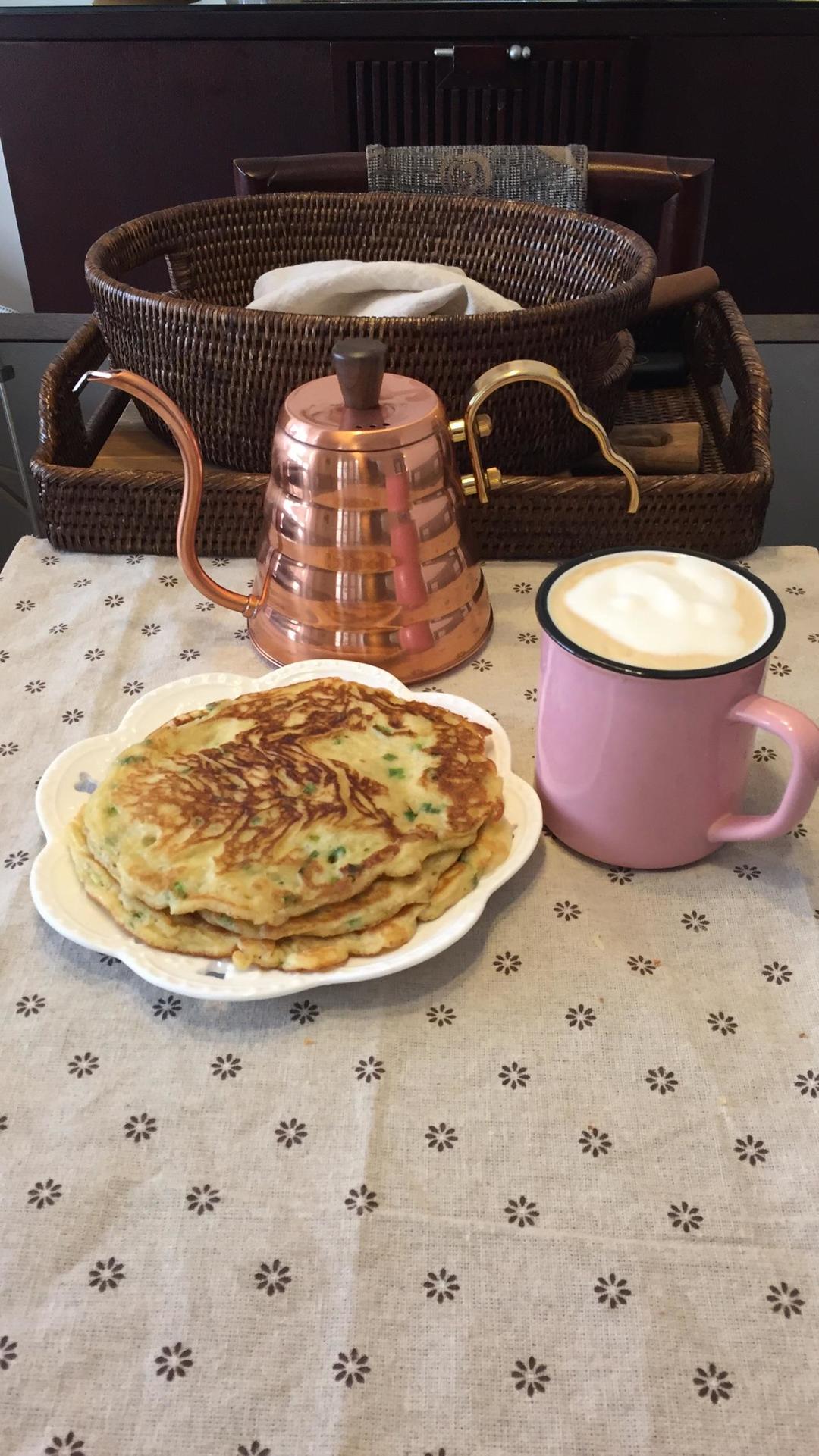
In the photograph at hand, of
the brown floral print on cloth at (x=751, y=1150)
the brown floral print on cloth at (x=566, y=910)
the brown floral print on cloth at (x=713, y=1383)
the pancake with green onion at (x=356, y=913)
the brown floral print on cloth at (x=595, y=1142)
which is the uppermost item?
the pancake with green onion at (x=356, y=913)

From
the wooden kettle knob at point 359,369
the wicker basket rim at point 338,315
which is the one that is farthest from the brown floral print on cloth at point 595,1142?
the wicker basket rim at point 338,315

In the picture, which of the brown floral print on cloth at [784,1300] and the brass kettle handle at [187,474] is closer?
the brown floral print on cloth at [784,1300]

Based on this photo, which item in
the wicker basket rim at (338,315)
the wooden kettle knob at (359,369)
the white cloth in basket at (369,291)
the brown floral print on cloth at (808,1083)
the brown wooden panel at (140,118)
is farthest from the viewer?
the brown wooden panel at (140,118)

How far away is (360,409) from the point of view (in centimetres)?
67

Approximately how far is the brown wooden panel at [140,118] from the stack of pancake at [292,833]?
77.6 inches

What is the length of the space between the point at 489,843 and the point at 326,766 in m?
0.10

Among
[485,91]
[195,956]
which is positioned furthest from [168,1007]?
[485,91]

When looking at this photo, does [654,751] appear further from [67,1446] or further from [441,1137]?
[67,1446]

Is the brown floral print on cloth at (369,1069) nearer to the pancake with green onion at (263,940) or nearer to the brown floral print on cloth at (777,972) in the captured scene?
the pancake with green onion at (263,940)

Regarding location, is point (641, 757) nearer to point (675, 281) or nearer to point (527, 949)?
point (527, 949)

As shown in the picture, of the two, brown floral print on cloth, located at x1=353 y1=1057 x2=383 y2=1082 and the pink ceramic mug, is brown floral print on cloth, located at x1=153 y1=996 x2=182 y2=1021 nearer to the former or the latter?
brown floral print on cloth, located at x1=353 y1=1057 x2=383 y2=1082

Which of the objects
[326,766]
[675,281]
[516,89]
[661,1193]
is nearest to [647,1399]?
[661,1193]

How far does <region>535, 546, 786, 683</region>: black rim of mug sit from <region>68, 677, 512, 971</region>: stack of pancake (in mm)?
95

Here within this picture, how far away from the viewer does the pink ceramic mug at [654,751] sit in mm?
494
